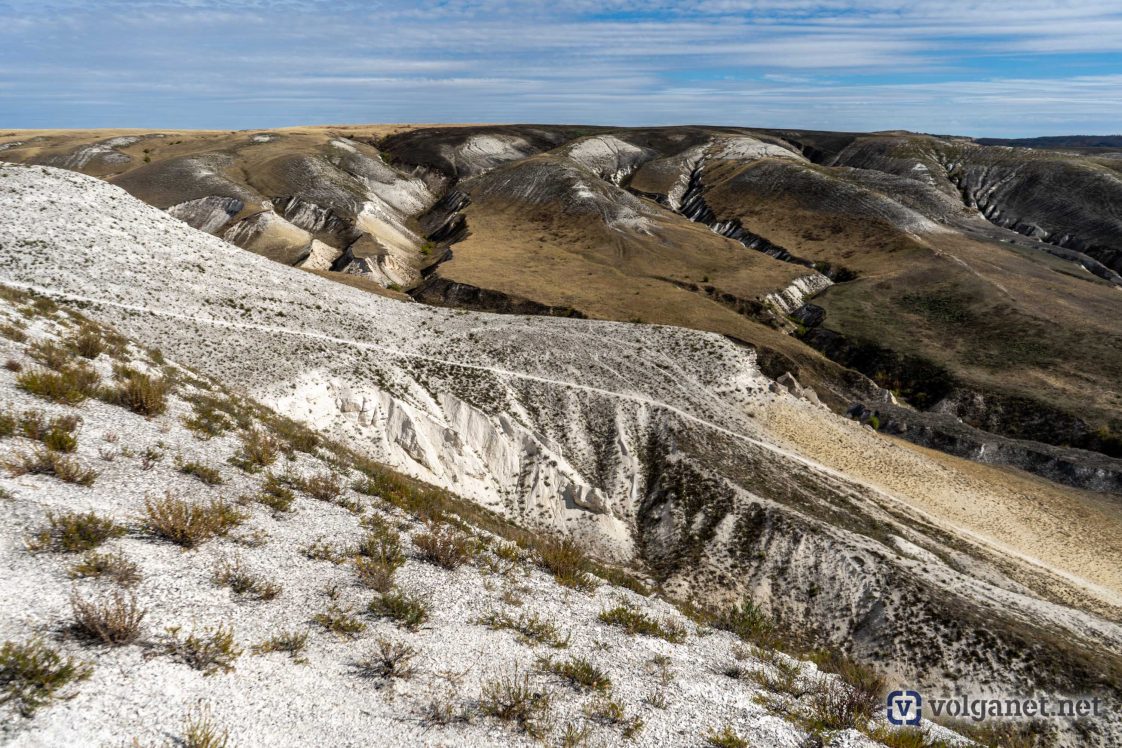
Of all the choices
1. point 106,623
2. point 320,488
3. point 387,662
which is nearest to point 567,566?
point 387,662

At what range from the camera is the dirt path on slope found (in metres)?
31.4

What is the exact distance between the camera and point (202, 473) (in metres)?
12.3

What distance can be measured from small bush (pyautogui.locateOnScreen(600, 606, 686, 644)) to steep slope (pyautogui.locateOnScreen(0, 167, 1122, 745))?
54.1 feet

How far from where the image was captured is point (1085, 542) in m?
33.1

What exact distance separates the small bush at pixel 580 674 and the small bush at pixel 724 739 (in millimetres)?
1722

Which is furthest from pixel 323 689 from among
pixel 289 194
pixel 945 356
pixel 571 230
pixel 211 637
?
pixel 289 194

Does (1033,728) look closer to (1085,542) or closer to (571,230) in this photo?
(1085,542)

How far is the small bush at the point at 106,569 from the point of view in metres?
8.04

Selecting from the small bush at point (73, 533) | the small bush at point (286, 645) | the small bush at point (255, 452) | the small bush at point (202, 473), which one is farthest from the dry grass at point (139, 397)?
the small bush at point (286, 645)

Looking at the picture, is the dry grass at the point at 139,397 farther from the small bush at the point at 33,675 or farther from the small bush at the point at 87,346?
the small bush at the point at 33,675

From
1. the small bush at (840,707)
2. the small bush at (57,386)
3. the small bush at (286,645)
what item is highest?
the small bush at (57,386)

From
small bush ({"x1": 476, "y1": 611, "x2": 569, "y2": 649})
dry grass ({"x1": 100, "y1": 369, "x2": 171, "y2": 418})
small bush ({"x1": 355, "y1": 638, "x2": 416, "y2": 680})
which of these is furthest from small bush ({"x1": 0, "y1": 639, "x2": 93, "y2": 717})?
dry grass ({"x1": 100, "y1": 369, "x2": 171, "y2": 418})

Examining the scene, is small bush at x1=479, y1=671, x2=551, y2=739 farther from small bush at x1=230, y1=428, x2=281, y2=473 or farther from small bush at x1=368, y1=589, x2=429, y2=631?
small bush at x1=230, y1=428, x2=281, y2=473

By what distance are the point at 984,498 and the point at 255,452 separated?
43202mm
